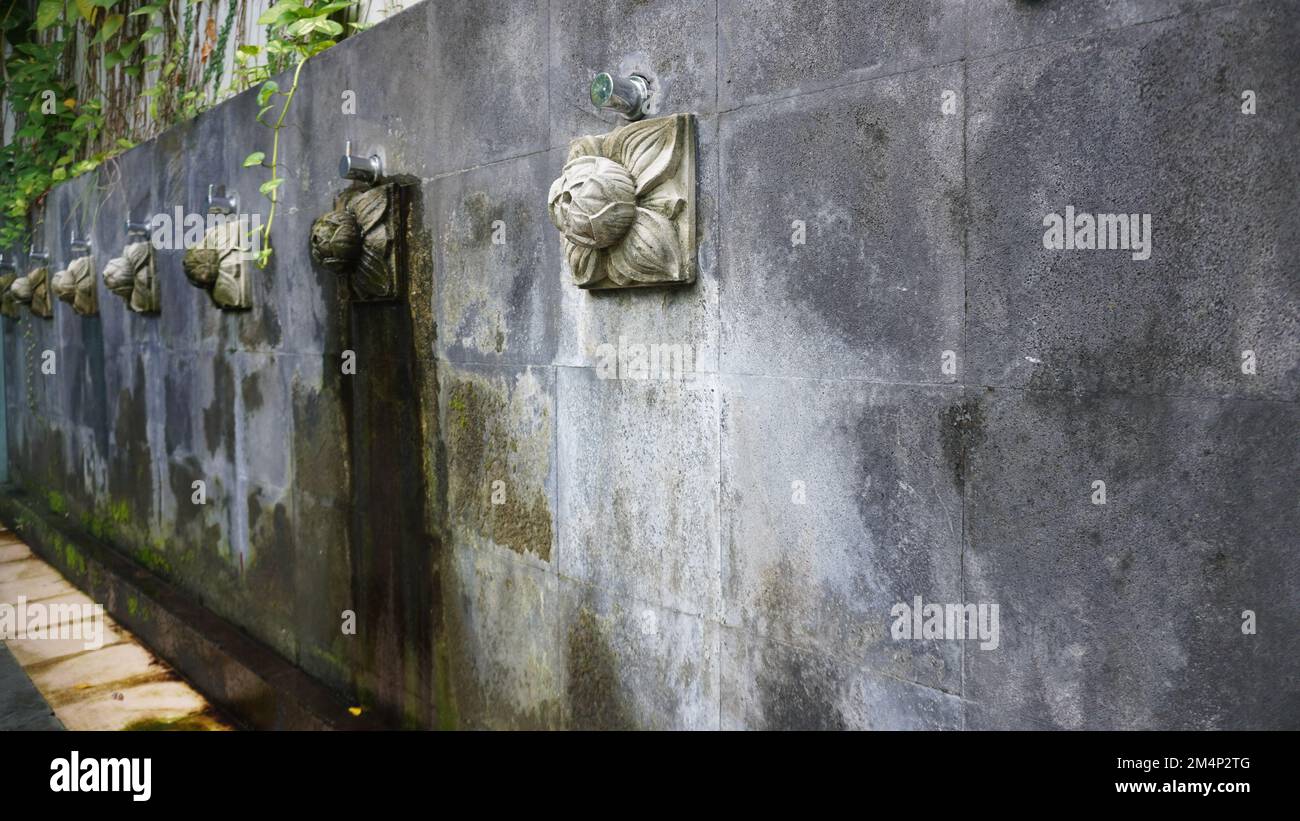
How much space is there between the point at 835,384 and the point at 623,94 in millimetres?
1271

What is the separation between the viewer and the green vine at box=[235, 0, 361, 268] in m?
5.34

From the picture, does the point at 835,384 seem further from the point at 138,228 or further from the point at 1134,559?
the point at 138,228

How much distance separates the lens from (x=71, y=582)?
9508 mm

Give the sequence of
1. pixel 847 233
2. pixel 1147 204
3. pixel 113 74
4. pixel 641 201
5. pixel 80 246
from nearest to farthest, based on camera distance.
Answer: pixel 1147 204
pixel 847 233
pixel 641 201
pixel 80 246
pixel 113 74

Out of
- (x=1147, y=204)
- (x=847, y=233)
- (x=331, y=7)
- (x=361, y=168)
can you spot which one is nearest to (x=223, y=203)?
(x=331, y=7)

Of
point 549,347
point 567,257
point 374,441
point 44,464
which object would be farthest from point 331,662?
point 44,464

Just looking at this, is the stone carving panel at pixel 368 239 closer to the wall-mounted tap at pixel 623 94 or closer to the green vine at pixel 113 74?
the green vine at pixel 113 74

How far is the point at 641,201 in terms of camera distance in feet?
10.6

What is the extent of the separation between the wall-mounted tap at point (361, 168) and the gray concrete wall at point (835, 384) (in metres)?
0.09

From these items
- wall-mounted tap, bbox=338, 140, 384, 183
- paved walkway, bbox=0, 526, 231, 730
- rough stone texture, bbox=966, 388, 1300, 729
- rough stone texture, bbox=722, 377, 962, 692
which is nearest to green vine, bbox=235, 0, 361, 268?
wall-mounted tap, bbox=338, 140, 384, 183

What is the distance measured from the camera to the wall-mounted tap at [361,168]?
4.62m

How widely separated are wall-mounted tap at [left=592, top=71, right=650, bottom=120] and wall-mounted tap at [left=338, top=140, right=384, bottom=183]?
1774 millimetres

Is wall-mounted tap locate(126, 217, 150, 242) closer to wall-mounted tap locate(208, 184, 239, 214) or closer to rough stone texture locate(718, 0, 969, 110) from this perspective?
wall-mounted tap locate(208, 184, 239, 214)

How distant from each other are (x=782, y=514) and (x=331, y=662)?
3437 millimetres
